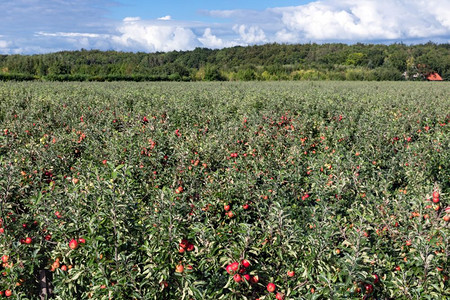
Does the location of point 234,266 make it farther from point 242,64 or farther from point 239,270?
point 242,64

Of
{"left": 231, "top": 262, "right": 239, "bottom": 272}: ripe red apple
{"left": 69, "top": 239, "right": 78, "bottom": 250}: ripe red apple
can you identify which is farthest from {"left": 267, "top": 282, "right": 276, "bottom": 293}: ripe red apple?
{"left": 69, "top": 239, "right": 78, "bottom": 250}: ripe red apple

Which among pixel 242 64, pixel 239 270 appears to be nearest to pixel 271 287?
pixel 239 270

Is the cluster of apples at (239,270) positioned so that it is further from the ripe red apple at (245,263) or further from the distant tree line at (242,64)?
the distant tree line at (242,64)

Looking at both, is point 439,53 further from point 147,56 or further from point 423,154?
point 423,154

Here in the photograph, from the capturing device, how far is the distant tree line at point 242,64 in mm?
59906

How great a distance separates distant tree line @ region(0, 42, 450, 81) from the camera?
197 feet

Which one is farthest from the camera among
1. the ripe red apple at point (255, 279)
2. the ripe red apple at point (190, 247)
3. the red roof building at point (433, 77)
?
the red roof building at point (433, 77)

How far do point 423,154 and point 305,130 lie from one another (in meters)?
3.38

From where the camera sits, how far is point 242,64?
92.6m

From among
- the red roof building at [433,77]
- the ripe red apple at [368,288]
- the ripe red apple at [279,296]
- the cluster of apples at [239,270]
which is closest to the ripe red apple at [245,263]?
the cluster of apples at [239,270]

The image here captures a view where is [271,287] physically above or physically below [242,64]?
below

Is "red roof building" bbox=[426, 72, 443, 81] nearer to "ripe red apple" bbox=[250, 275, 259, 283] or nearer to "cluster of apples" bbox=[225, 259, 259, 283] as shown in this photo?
"ripe red apple" bbox=[250, 275, 259, 283]

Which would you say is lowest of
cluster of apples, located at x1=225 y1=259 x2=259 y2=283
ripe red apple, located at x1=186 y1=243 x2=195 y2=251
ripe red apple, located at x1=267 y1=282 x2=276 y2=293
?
ripe red apple, located at x1=267 y1=282 x2=276 y2=293

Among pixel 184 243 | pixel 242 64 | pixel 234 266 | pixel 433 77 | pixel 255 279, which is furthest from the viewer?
pixel 242 64
